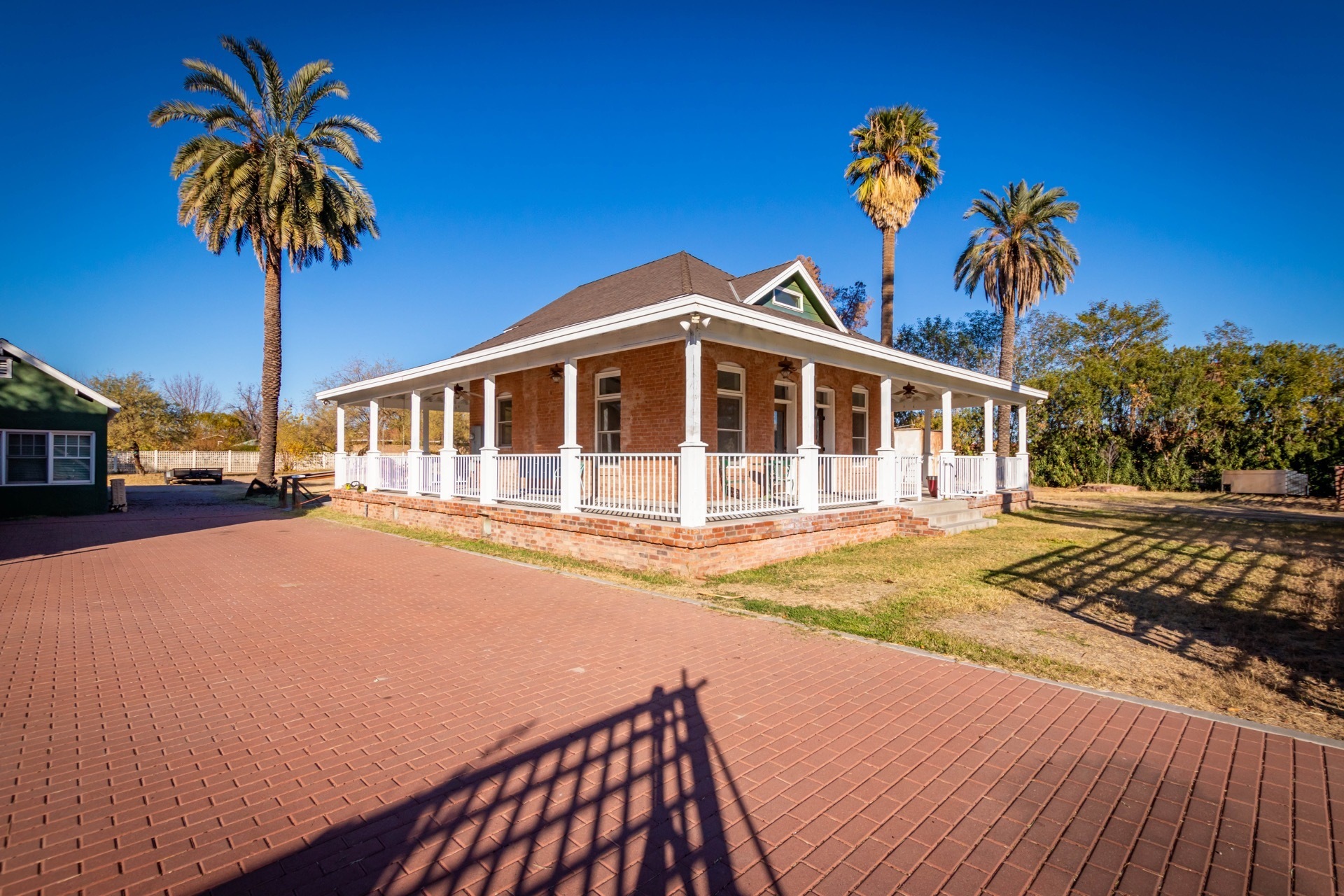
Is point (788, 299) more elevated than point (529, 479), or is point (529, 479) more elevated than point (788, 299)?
point (788, 299)

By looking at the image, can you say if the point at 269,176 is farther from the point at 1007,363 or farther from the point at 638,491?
the point at 1007,363

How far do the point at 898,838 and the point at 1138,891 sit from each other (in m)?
0.88

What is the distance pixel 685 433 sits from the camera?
10.8 meters

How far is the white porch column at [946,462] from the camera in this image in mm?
13969

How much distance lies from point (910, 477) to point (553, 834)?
492 inches

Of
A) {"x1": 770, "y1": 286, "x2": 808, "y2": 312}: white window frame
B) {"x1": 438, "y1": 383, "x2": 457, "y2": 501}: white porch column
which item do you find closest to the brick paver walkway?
{"x1": 438, "y1": 383, "x2": 457, "y2": 501}: white porch column

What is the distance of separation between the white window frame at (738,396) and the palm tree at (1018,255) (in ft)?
51.6

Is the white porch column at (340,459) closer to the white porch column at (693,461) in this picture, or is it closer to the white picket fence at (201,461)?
the white porch column at (693,461)

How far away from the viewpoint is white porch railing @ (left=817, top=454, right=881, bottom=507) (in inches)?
440

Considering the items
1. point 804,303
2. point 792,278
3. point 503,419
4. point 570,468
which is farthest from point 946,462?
point 503,419

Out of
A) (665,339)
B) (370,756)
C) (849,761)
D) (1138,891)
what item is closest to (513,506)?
(665,339)

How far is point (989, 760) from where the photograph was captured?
3453mm

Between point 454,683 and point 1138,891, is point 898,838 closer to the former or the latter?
point 1138,891

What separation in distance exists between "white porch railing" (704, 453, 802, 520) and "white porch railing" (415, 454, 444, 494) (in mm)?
7307
